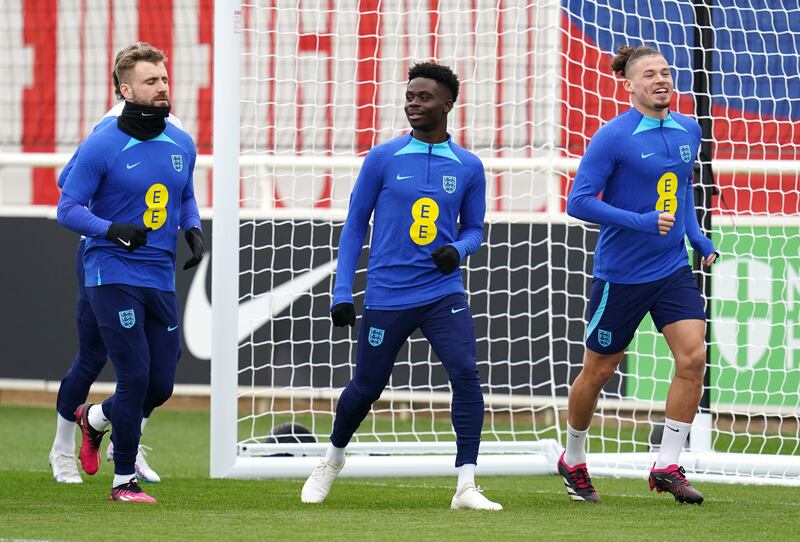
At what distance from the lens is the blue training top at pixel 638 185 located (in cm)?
646

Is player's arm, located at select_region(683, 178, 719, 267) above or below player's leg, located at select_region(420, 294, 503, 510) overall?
above

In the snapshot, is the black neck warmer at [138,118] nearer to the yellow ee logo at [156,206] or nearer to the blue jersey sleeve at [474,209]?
the yellow ee logo at [156,206]

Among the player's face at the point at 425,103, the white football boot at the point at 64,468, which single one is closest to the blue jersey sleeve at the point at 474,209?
the player's face at the point at 425,103

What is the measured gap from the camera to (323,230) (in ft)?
32.9

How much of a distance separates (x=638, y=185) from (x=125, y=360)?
2.28m

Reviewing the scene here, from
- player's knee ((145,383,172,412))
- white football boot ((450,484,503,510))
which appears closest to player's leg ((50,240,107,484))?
player's knee ((145,383,172,412))

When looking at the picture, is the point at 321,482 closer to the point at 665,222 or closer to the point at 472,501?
the point at 472,501

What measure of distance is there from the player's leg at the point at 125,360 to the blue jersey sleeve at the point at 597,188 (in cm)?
187

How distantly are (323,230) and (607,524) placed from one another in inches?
181

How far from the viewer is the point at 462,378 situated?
6121 millimetres

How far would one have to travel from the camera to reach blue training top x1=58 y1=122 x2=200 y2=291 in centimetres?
633

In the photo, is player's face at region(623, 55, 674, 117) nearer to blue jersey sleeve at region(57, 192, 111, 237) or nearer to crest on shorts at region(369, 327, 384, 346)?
crest on shorts at region(369, 327, 384, 346)

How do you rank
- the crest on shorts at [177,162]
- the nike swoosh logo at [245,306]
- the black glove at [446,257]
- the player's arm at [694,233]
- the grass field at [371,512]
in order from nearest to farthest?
the grass field at [371,512]
the black glove at [446,257]
the crest on shorts at [177,162]
the player's arm at [694,233]
the nike swoosh logo at [245,306]

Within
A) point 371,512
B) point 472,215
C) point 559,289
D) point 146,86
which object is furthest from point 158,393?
point 559,289
